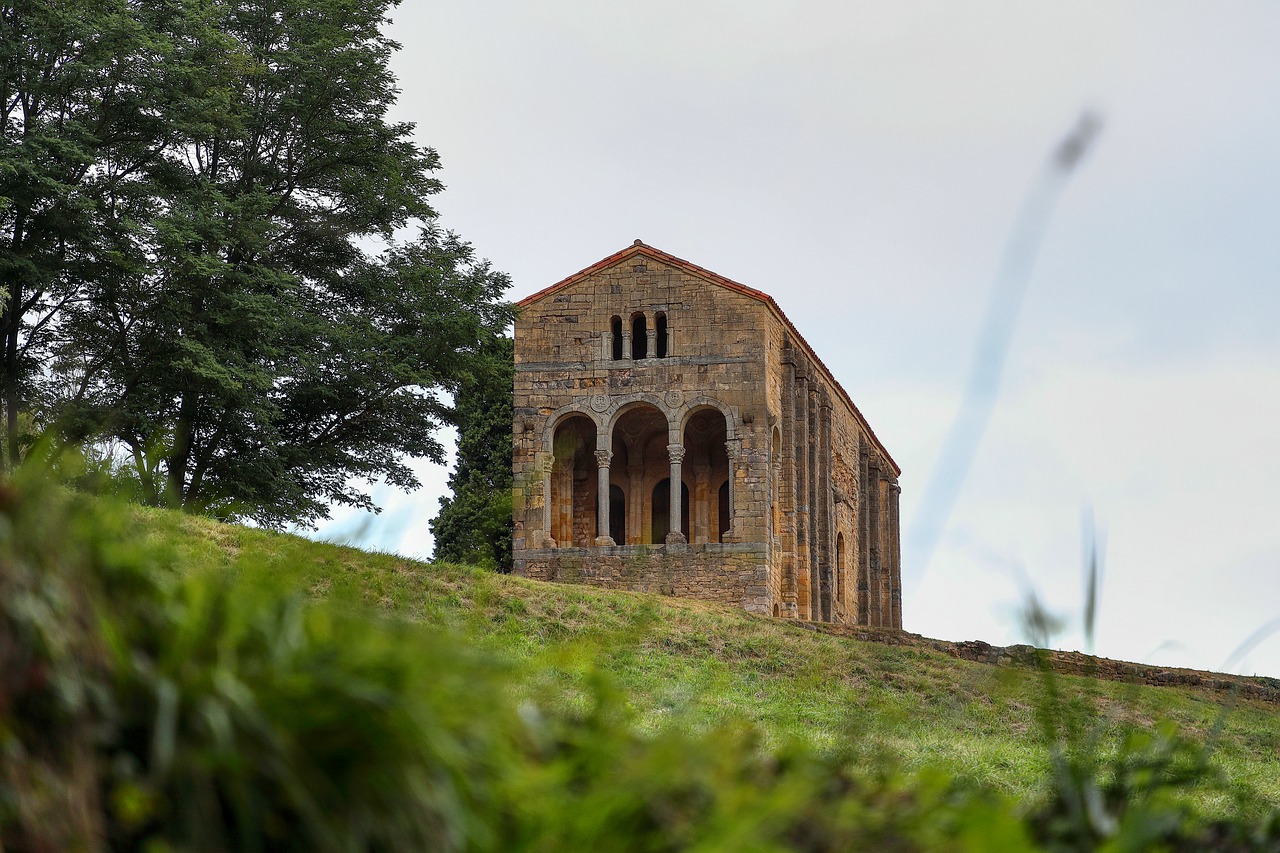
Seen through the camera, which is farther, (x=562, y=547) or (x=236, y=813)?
(x=562, y=547)

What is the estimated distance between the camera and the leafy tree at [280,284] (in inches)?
938

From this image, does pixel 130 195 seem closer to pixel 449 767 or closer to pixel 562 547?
pixel 562 547

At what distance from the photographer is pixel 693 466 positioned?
3594 cm

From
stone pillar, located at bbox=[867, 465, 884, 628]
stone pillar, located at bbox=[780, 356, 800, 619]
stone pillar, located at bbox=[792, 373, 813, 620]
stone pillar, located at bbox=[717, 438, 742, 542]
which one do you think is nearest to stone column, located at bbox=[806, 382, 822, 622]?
stone pillar, located at bbox=[792, 373, 813, 620]

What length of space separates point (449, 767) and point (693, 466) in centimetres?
3430

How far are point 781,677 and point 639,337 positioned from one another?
16375 millimetres

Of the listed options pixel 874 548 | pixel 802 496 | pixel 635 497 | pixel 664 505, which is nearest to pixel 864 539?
pixel 874 548

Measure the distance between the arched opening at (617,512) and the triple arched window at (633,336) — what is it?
5386 millimetres

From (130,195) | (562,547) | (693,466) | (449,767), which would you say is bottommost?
(449,767)

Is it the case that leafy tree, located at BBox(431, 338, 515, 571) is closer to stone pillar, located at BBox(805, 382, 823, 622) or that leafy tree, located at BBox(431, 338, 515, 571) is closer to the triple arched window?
the triple arched window

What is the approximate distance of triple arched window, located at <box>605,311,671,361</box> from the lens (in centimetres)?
3216

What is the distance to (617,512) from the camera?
123 ft

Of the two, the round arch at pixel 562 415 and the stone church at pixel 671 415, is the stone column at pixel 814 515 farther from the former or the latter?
the round arch at pixel 562 415

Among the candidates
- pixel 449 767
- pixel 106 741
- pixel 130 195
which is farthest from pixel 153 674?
pixel 130 195
